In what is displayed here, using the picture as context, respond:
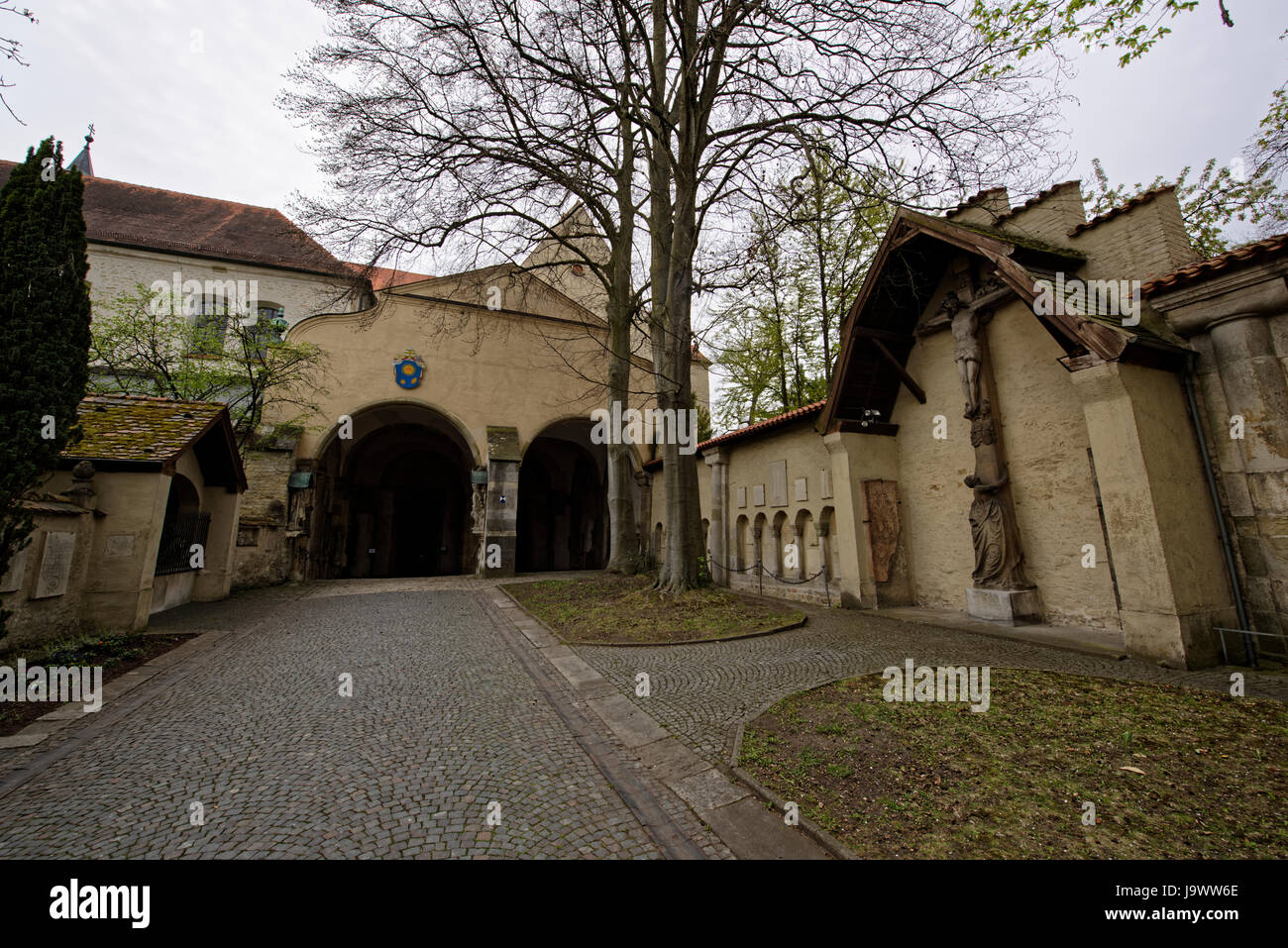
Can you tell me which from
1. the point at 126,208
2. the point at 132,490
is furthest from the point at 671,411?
the point at 126,208

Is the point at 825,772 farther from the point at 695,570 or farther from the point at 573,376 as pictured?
the point at 573,376

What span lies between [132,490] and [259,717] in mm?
5900

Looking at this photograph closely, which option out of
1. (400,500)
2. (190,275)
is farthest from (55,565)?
(190,275)

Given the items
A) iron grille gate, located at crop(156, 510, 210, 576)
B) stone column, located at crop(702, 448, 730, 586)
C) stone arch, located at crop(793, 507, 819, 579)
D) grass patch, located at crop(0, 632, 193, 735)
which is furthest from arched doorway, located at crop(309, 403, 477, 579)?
stone arch, located at crop(793, 507, 819, 579)

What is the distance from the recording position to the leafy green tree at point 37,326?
525 centimetres

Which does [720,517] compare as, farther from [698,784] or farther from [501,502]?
[698,784]

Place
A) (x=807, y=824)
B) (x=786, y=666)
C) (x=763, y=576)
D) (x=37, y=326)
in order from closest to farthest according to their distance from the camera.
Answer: (x=807, y=824)
(x=786, y=666)
(x=37, y=326)
(x=763, y=576)

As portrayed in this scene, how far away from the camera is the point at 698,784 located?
297cm

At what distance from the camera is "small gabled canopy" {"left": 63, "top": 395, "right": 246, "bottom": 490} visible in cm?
749

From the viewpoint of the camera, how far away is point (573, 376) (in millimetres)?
18844

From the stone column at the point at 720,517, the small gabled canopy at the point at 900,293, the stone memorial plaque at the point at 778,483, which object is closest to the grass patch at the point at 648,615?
the stone memorial plaque at the point at 778,483

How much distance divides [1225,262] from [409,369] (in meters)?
17.9

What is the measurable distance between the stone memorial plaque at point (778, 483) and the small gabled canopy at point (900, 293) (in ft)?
5.91

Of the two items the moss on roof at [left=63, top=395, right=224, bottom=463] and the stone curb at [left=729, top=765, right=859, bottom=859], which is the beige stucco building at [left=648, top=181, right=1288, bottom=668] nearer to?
the stone curb at [left=729, top=765, right=859, bottom=859]
